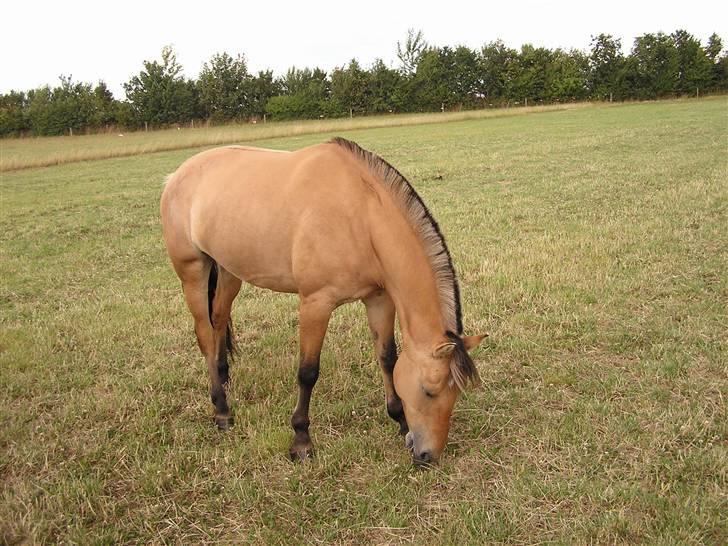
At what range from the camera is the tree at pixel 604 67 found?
Result: 54.9m

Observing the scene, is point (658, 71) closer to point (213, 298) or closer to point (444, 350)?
point (213, 298)

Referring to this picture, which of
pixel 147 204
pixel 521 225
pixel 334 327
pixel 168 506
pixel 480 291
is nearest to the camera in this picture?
pixel 168 506

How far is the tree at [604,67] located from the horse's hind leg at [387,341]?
194 ft

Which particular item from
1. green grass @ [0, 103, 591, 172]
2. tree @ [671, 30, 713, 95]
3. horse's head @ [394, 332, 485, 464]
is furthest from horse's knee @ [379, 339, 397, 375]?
tree @ [671, 30, 713, 95]

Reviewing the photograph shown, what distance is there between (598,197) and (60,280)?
980 cm

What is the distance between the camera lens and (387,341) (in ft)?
12.6

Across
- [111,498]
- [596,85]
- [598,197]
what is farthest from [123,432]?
[596,85]

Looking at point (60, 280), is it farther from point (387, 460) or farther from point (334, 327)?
point (387, 460)

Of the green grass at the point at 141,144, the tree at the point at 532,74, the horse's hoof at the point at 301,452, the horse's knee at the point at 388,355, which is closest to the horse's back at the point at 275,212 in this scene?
the horse's knee at the point at 388,355

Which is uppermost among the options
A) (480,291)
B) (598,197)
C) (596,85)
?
(596,85)

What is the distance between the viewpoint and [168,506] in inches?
125

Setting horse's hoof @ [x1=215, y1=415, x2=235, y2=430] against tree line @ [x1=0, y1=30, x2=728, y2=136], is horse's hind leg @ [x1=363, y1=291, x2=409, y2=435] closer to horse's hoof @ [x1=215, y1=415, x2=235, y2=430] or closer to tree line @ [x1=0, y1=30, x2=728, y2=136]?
horse's hoof @ [x1=215, y1=415, x2=235, y2=430]

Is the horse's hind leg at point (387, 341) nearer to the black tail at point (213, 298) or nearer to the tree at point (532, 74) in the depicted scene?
the black tail at point (213, 298)

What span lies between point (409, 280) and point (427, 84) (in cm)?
5652
